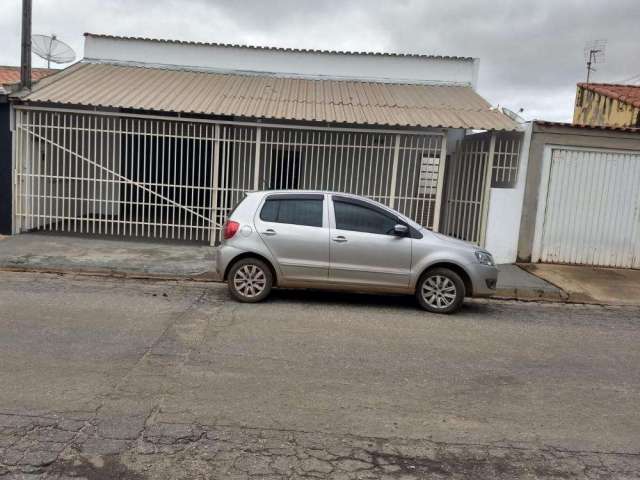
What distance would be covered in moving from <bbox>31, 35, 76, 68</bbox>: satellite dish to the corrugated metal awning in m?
2.01

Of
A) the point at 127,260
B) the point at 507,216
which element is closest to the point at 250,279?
the point at 127,260

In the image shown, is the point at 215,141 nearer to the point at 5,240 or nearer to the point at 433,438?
the point at 5,240

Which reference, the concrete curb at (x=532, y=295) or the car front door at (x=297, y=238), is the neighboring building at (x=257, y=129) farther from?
the car front door at (x=297, y=238)

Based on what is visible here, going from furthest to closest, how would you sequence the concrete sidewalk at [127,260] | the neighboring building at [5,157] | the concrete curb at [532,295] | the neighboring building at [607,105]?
the neighboring building at [607,105] → the neighboring building at [5,157] → the concrete sidewalk at [127,260] → the concrete curb at [532,295]

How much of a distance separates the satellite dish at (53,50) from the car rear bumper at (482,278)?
43.3ft

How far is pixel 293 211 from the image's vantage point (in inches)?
285

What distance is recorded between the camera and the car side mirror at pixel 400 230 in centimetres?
696

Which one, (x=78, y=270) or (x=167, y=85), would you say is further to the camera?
(x=167, y=85)

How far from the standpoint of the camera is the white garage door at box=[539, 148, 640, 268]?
10641mm

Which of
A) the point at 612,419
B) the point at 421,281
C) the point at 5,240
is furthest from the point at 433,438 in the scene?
the point at 5,240

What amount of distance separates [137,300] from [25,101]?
5.97 metres

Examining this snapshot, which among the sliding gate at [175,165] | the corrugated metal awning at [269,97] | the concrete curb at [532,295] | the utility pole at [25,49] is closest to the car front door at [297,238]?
the concrete curb at [532,295]

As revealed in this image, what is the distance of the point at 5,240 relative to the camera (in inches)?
414

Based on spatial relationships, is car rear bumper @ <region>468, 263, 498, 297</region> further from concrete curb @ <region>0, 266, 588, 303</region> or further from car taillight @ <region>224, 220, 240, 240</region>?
car taillight @ <region>224, 220, 240, 240</region>
